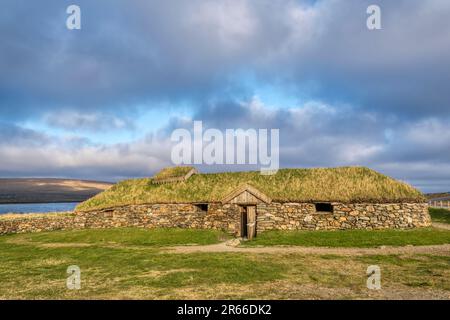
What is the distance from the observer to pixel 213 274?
11555 millimetres

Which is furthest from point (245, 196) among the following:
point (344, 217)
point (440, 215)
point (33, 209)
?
point (33, 209)

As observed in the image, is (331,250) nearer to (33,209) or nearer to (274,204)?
(274,204)

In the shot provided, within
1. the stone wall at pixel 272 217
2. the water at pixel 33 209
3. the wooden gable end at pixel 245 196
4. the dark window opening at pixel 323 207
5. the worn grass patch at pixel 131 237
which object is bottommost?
the water at pixel 33 209

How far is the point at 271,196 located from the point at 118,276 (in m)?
12.7

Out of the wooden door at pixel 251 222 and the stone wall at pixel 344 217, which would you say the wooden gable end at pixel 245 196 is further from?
the stone wall at pixel 344 217

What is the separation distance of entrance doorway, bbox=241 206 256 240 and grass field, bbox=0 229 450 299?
4895 mm

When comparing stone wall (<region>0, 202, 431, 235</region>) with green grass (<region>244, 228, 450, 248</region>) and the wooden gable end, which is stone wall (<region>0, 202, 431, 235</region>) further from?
green grass (<region>244, 228, 450, 248</region>)

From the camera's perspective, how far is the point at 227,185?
24656 mm

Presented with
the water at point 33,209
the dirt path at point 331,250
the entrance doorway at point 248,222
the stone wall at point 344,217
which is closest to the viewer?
the dirt path at point 331,250

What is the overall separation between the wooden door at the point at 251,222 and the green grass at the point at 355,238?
2.92 ft

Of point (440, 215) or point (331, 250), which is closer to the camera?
point (331, 250)

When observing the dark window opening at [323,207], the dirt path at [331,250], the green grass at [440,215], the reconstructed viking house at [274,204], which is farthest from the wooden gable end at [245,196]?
the green grass at [440,215]

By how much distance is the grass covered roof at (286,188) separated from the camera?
21.7 meters

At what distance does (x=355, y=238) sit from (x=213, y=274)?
34.9 feet
